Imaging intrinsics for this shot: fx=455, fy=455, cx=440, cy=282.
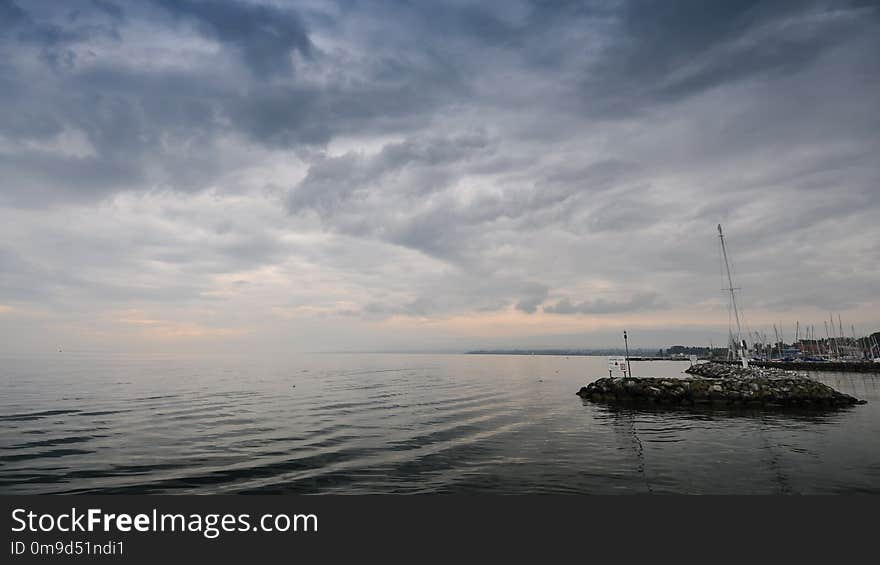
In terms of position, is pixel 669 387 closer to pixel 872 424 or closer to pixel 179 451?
pixel 872 424

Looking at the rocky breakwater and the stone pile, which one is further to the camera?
the stone pile

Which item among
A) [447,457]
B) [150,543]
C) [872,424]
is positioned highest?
[150,543]

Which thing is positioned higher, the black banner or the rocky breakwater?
the black banner

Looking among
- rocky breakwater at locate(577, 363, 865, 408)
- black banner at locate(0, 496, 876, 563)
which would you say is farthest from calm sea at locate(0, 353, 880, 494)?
black banner at locate(0, 496, 876, 563)

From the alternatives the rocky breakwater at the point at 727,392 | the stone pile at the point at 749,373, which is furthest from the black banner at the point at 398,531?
the stone pile at the point at 749,373

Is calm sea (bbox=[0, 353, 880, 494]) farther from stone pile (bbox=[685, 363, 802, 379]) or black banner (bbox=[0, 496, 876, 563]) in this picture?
stone pile (bbox=[685, 363, 802, 379])

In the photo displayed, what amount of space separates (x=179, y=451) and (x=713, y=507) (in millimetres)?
23428

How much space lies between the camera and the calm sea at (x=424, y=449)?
1730 cm

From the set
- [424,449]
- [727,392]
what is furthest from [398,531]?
[727,392]

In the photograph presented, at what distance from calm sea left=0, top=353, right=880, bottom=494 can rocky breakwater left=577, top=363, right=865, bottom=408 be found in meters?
3.30

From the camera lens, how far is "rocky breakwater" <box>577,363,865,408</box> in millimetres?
42875

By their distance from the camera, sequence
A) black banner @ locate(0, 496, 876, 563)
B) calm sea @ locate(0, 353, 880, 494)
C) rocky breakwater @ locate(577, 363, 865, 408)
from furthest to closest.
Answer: rocky breakwater @ locate(577, 363, 865, 408) → calm sea @ locate(0, 353, 880, 494) → black banner @ locate(0, 496, 876, 563)

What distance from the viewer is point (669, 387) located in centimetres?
4903

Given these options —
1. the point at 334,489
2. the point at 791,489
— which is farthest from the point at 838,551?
the point at 334,489
